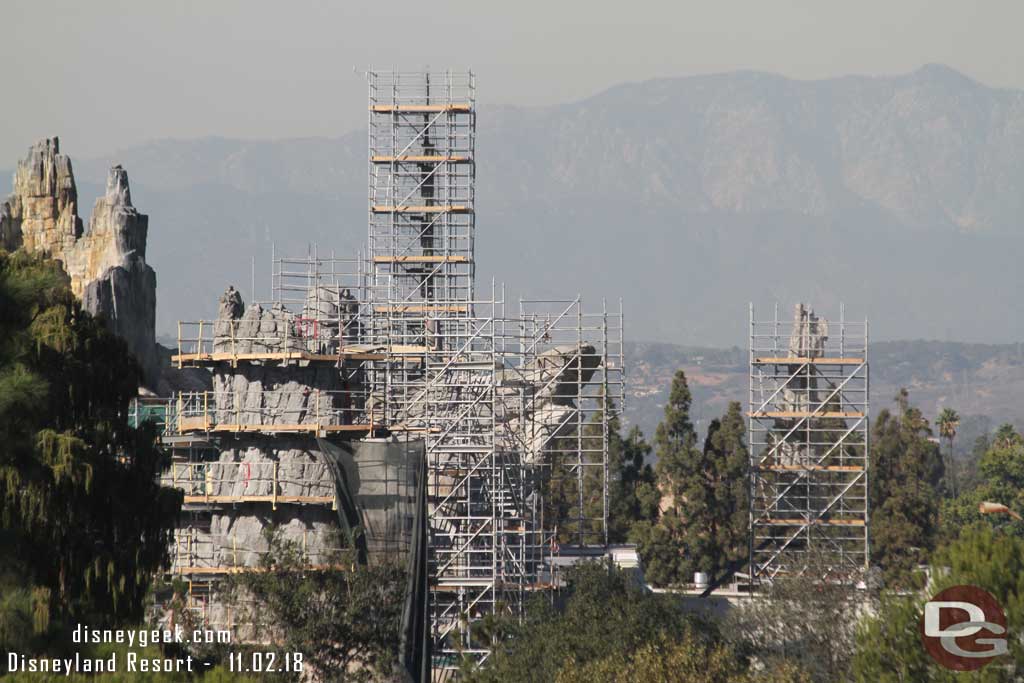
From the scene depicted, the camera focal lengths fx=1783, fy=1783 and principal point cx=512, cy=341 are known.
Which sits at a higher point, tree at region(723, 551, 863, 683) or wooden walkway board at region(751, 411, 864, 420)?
wooden walkway board at region(751, 411, 864, 420)

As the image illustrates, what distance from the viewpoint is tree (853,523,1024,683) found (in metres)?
20.1

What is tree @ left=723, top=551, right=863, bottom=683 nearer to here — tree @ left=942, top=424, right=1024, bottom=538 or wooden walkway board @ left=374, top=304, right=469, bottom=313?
wooden walkway board @ left=374, top=304, right=469, bottom=313

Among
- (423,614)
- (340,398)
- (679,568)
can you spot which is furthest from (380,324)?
(423,614)

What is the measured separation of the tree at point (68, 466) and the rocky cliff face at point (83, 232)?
791 inches

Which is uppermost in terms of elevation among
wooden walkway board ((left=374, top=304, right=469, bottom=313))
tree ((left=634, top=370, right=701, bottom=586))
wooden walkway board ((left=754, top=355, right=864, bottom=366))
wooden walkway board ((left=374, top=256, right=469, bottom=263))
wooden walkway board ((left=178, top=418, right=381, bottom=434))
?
wooden walkway board ((left=374, top=256, right=469, bottom=263))

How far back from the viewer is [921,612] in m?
20.9

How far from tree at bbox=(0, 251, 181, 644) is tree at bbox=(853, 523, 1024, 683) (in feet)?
29.2

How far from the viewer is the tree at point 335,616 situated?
27.5 metres

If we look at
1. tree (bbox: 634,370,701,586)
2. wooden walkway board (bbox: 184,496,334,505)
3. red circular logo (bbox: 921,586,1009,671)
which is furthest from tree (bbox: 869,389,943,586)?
red circular logo (bbox: 921,586,1009,671)

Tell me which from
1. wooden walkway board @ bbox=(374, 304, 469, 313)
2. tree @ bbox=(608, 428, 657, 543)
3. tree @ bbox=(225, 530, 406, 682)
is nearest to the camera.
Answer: tree @ bbox=(225, 530, 406, 682)

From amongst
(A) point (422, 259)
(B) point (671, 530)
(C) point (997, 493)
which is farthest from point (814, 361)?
(C) point (997, 493)

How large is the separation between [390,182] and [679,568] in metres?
14.8

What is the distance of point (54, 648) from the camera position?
1917 centimetres

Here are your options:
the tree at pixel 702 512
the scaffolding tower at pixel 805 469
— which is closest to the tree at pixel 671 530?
the tree at pixel 702 512
